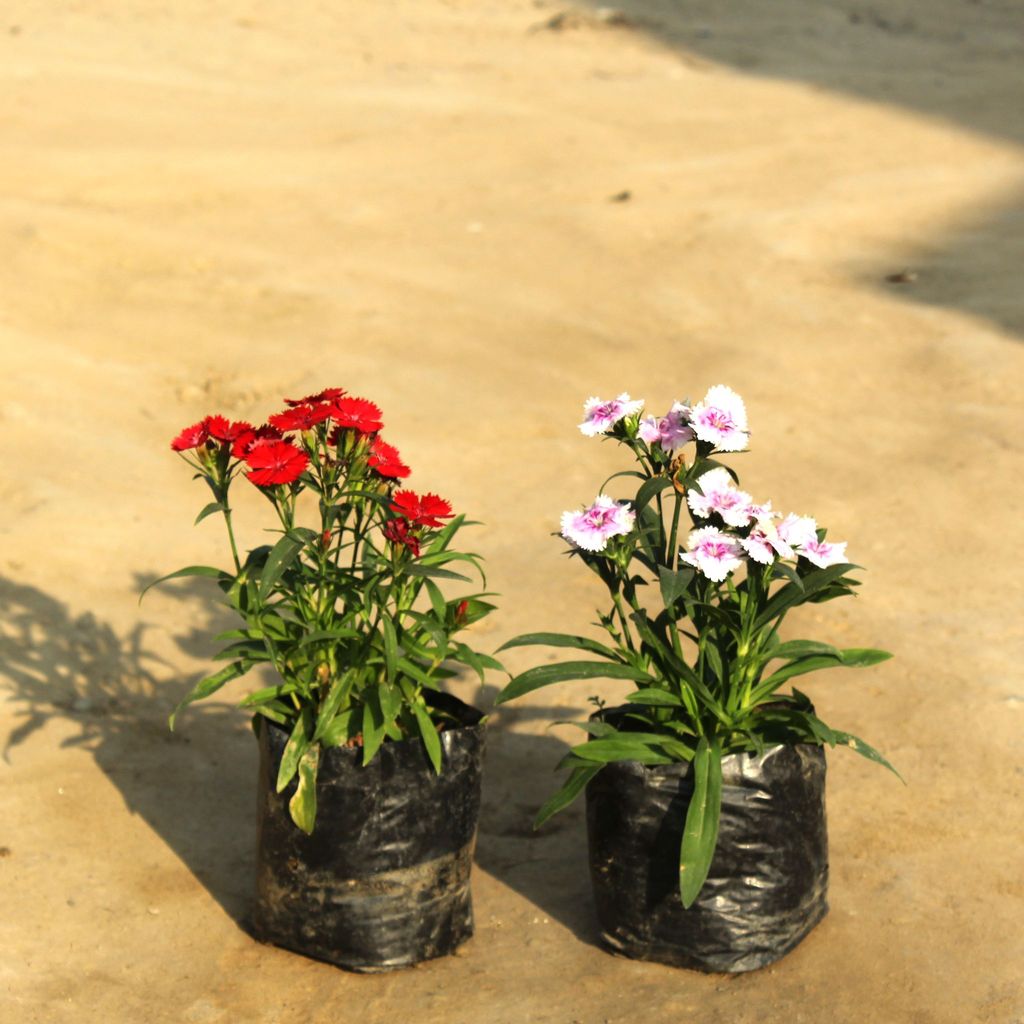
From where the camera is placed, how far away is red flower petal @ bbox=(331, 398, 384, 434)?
2736 millimetres

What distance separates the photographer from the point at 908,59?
40.5 feet

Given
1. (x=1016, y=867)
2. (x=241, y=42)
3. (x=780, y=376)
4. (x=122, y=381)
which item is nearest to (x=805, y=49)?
(x=241, y=42)

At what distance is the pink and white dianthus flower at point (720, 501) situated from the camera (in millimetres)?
2756

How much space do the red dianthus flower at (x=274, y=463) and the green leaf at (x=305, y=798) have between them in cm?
57

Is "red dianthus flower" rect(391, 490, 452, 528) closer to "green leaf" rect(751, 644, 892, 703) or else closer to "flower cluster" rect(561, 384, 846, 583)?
"flower cluster" rect(561, 384, 846, 583)

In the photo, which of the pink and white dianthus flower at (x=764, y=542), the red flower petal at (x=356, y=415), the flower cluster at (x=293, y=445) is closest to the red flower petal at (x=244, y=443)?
the flower cluster at (x=293, y=445)

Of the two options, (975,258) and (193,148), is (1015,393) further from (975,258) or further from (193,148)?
(193,148)

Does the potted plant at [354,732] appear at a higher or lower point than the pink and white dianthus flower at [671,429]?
lower

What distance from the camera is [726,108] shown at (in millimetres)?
10539

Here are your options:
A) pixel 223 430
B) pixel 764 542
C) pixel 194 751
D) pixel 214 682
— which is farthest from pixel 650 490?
pixel 194 751

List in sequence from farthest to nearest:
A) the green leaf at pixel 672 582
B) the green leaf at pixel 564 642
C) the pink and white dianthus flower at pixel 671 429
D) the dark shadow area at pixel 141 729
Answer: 1. the dark shadow area at pixel 141 729
2. the green leaf at pixel 564 642
3. the pink and white dianthus flower at pixel 671 429
4. the green leaf at pixel 672 582

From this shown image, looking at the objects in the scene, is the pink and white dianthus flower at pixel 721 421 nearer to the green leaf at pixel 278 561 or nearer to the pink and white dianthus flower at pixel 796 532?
the pink and white dianthus flower at pixel 796 532

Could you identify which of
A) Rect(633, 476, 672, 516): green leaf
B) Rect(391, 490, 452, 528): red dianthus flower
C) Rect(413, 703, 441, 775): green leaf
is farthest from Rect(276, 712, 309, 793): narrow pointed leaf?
Rect(633, 476, 672, 516): green leaf

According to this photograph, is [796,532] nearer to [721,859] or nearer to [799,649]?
[799,649]
